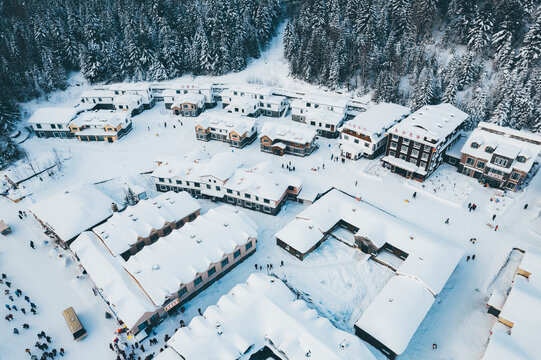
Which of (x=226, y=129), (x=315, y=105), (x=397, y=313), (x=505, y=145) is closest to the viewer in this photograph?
(x=397, y=313)

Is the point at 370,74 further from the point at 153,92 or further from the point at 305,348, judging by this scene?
the point at 305,348

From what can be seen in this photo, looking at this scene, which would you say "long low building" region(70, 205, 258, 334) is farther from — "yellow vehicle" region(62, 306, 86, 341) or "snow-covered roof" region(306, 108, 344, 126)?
"snow-covered roof" region(306, 108, 344, 126)

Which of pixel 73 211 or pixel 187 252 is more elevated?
pixel 187 252

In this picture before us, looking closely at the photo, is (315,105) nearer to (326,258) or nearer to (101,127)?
(326,258)

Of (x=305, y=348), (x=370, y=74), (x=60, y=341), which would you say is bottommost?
(x=60, y=341)

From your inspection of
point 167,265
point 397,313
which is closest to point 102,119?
point 167,265

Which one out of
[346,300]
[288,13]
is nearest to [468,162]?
[346,300]

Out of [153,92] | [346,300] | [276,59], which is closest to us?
[346,300]

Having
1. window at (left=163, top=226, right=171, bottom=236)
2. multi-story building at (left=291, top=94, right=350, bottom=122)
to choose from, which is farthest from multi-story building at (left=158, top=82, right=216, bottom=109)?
window at (left=163, top=226, right=171, bottom=236)
